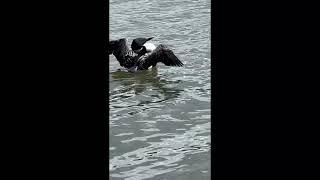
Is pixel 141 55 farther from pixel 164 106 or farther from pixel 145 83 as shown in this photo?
pixel 164 106

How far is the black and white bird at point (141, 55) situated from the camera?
1059cm

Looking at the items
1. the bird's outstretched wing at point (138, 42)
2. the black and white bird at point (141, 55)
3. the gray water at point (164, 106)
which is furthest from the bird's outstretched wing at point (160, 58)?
the bird's outstretched wing at point (138, 42)

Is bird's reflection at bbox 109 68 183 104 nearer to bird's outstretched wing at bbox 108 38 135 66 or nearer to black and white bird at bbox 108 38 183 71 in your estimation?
black and white bird at bbox 108 38 183 71

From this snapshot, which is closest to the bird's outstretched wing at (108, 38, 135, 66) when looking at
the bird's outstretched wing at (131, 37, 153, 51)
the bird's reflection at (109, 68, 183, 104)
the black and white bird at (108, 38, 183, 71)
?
the black and white bird at (108, 38, 183, 71)

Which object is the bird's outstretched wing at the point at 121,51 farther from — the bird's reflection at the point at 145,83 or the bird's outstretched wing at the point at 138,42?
the bird's reflection at the point at 145,83

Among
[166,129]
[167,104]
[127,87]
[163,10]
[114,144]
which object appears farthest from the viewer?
[163,10]

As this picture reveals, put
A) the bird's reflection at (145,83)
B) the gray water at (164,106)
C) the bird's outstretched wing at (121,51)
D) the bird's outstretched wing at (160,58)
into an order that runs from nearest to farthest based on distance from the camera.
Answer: the gray water at (164,106), the bird's reflection at (145,83), the bird's outstretched wing at (160,58), the bird's outstretched wing at (121,51)

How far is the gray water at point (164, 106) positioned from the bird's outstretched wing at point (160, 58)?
12 cm

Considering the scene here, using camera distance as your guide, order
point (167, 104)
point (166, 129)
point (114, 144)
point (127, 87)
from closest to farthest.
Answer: point (114, 144), point (166, 129), point (167, 104), point (127, 87)

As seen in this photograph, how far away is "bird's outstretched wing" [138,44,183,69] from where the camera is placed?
10516mm

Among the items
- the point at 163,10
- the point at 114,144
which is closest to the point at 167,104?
the point at 114,144
